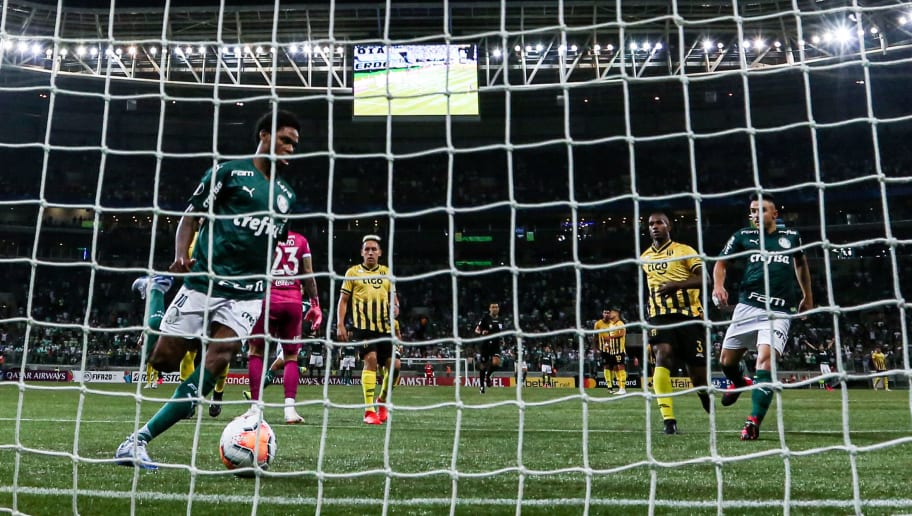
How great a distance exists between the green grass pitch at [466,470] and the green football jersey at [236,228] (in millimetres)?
798

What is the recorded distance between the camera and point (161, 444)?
508cm

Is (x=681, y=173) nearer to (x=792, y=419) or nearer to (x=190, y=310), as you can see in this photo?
(x=792, y=419)

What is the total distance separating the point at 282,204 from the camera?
14.1 ft

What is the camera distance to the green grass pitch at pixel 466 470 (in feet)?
9.96

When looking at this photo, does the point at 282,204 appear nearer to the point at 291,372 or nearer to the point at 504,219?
the point at 291,372

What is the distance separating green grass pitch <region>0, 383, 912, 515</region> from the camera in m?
3.04

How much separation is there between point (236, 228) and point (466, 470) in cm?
191

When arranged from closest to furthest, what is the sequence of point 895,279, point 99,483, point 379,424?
point 895,279 → point 99,483 → point 379,424

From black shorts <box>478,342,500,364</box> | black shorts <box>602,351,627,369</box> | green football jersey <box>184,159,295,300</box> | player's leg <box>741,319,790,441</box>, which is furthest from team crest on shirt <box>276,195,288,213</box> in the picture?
black shorts <box>602,351,627,369</box>

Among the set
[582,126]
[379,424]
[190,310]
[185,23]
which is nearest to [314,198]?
[185,23]

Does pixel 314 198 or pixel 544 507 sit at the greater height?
pixel 314 198

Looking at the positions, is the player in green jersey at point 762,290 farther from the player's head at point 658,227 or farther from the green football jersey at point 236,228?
the green football jersey at point 236,228

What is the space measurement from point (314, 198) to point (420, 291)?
6.33 meters

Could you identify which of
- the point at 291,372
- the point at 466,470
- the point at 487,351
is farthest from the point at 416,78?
the point at 466,470
